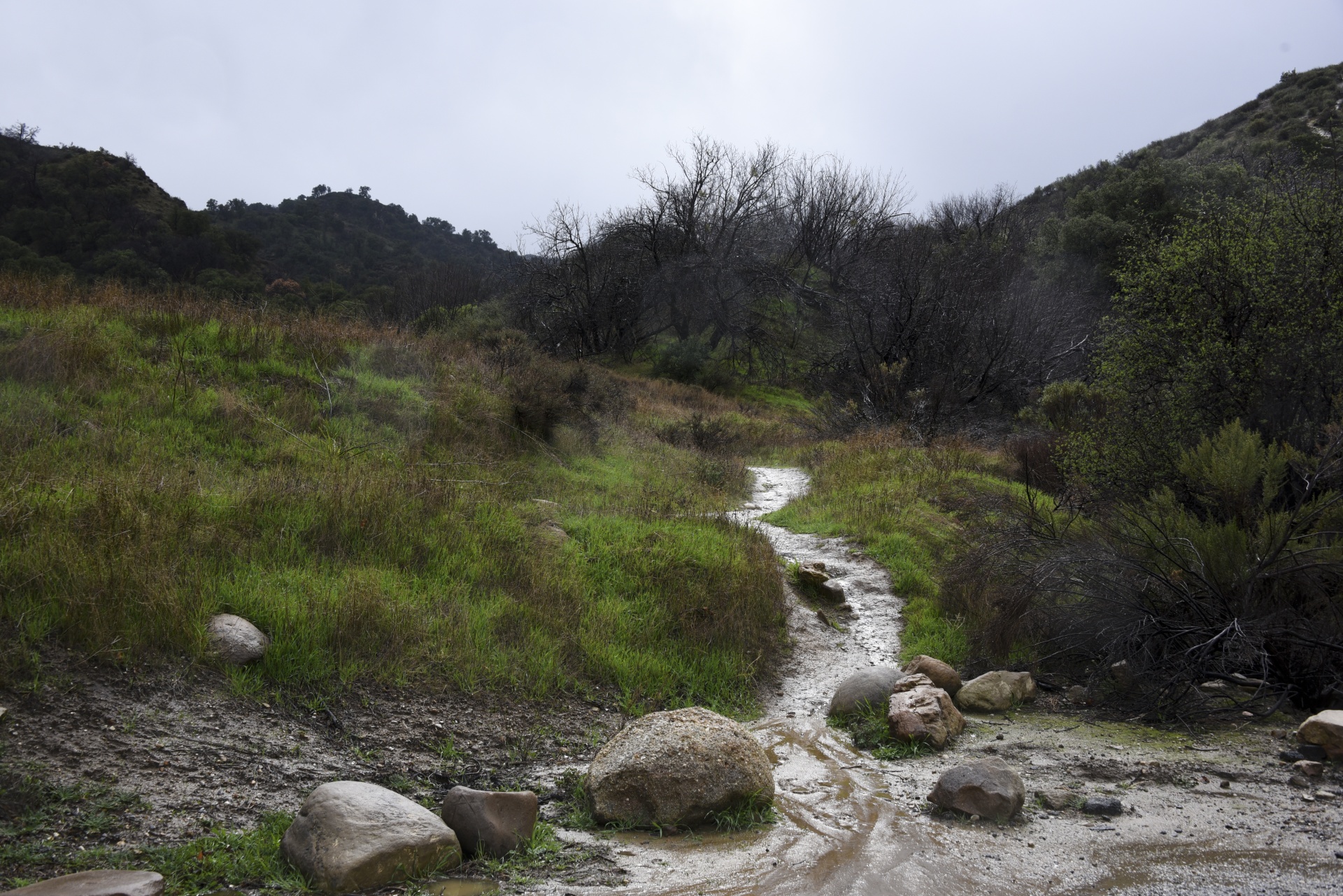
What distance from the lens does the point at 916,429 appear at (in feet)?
65.4

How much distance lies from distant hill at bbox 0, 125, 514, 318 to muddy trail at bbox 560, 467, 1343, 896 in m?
14.4

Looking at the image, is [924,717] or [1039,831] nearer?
[1039,831]

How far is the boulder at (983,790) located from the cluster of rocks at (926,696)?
1128mm

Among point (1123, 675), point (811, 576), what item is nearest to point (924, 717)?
point (1123, 675)

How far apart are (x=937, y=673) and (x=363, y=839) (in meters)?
5.31

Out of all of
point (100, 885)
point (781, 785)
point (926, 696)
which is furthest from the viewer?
point (926, 696)

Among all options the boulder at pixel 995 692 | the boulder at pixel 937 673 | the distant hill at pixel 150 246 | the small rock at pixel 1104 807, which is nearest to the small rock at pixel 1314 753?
the small rock at pixel 1104 807

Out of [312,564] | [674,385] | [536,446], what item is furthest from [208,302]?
[674,385]

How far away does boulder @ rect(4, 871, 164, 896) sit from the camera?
2.93m

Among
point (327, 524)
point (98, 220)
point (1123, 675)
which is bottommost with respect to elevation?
point (1123, 675)

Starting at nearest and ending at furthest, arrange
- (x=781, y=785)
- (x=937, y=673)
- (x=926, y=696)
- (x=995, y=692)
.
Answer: (x=781, y=785)
(x=926, y=696)
(x=995, y=692)
(x=937, y=673)

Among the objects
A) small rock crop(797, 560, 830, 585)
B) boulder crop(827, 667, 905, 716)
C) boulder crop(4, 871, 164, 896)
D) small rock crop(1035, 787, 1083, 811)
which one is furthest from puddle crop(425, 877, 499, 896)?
small rock crop(797, 560, 830, 585)

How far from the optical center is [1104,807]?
4.55 m

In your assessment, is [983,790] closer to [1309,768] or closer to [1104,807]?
[1104,807]
